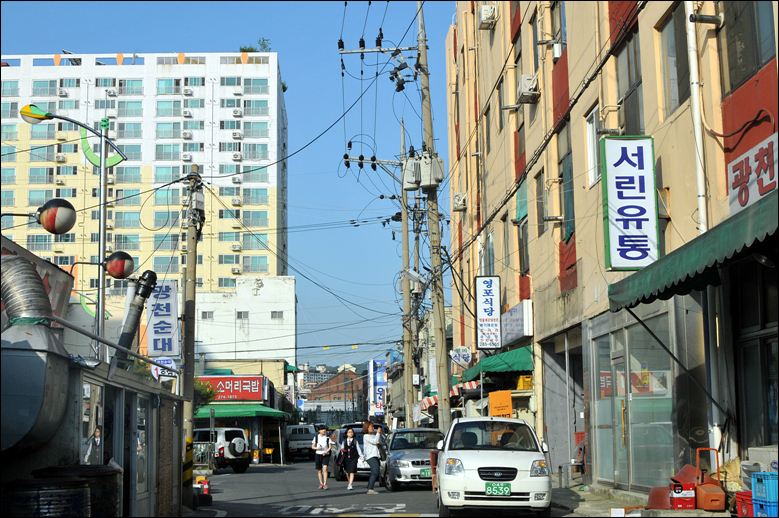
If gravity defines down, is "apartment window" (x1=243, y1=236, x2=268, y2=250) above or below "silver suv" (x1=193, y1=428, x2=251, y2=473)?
above

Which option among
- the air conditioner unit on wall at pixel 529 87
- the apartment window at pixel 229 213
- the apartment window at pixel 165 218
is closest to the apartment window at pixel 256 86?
the apartment window at pixel 229 213

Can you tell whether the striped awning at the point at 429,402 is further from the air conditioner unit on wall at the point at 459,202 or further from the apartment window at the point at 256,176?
the apartment window at the point at 256,176

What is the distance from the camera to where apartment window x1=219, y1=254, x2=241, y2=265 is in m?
86.3

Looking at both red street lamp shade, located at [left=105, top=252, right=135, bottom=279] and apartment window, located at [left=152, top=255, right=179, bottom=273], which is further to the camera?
apartment window, located at [left=152, top=255, right=179, bottom=273]

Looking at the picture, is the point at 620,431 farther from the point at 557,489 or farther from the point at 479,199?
the point at 479,199

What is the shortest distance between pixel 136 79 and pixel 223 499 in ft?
252

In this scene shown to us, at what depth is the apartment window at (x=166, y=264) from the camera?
84938mm

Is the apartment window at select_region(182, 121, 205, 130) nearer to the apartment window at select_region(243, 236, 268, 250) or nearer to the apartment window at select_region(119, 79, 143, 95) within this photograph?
the apartment window at select_region(119, 79, 143, 95)

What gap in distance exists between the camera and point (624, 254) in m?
12.6

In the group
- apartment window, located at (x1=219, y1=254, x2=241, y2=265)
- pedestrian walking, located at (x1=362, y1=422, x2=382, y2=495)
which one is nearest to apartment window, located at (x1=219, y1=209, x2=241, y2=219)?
apartment window, located at (x1=219, y1=254, x2=241, y2=265)

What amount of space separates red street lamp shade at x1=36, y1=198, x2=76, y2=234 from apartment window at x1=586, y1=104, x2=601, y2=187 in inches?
421

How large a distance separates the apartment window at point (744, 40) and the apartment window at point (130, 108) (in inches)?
Answer: 3250

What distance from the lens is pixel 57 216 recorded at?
11.1m

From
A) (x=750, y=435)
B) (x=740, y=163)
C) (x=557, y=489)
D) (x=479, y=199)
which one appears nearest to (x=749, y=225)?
(x=740, y=163)
